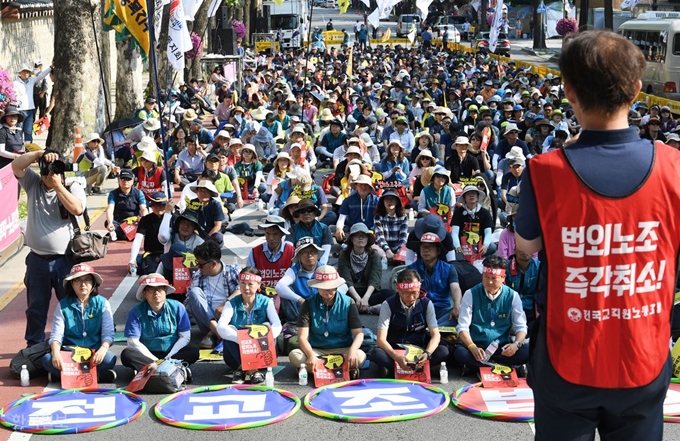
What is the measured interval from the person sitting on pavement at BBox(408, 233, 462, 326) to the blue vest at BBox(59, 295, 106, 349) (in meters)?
3.17

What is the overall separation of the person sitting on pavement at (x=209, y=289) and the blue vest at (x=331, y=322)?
104 cm

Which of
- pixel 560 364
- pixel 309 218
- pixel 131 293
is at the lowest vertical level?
pixel 131 293

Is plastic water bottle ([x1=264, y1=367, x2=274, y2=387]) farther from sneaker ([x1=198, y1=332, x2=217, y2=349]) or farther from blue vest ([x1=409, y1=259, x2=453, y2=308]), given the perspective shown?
blue vest ([x1=409, y1=259, x2=453, y2=308])

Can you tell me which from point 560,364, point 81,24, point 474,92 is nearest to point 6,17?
point 81,24

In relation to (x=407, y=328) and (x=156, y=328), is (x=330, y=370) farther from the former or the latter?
(x=156, y=328)

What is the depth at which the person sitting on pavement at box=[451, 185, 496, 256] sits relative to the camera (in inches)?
491

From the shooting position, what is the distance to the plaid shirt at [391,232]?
13.3 m

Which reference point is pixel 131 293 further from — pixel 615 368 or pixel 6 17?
pixel 6 17

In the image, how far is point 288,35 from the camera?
7256cm

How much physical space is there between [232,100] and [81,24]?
6595 millimetres

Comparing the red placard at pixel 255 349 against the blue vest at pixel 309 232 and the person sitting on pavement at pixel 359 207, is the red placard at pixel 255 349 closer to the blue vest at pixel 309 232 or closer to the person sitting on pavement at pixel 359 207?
the blue vest at pixel 309 232

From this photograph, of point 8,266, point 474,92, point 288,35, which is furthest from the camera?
point 288,35

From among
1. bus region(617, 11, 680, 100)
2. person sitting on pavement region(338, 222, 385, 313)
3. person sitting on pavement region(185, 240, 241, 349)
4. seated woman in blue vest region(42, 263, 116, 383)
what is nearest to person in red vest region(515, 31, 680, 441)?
seated woman in blue vest region(42, 263, 116, 383)

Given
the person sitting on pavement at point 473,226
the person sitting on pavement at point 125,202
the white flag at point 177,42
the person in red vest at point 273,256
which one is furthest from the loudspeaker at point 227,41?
the person in red vest at point 273,256
